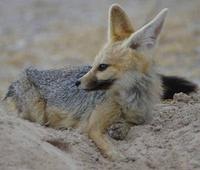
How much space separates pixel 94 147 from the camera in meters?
7.38

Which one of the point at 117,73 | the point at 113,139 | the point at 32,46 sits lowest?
the point at 32,46

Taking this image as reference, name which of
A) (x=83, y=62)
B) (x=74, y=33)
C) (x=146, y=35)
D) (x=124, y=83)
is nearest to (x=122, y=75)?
(x=124, y=83)

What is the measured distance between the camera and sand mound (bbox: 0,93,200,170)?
20.8ft

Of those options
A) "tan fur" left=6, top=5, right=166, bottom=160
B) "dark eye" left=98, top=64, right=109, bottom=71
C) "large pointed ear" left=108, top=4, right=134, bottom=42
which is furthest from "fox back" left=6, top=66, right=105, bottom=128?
"large pointed ear" left=108, top=4, right=134, bottom=42

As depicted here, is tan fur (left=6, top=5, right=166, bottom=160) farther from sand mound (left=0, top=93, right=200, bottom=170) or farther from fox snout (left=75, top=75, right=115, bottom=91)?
sand mound (left=0, top=93, right=200, bottom=170)

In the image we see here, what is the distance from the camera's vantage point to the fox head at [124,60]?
770 centimetres

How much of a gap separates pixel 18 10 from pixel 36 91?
13.8 metres

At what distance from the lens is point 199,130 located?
23.8ft

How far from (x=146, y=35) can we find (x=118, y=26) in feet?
1.65

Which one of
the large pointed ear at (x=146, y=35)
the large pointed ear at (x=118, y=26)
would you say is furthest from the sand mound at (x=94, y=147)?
A: the large pointed ear at (x=118, y=26)

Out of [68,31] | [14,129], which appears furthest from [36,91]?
[68,31]

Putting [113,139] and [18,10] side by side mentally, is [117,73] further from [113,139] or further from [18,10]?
[18,10]

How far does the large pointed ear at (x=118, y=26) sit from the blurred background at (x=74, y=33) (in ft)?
18.4

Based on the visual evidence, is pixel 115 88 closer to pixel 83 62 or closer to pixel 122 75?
pixel 122 75
